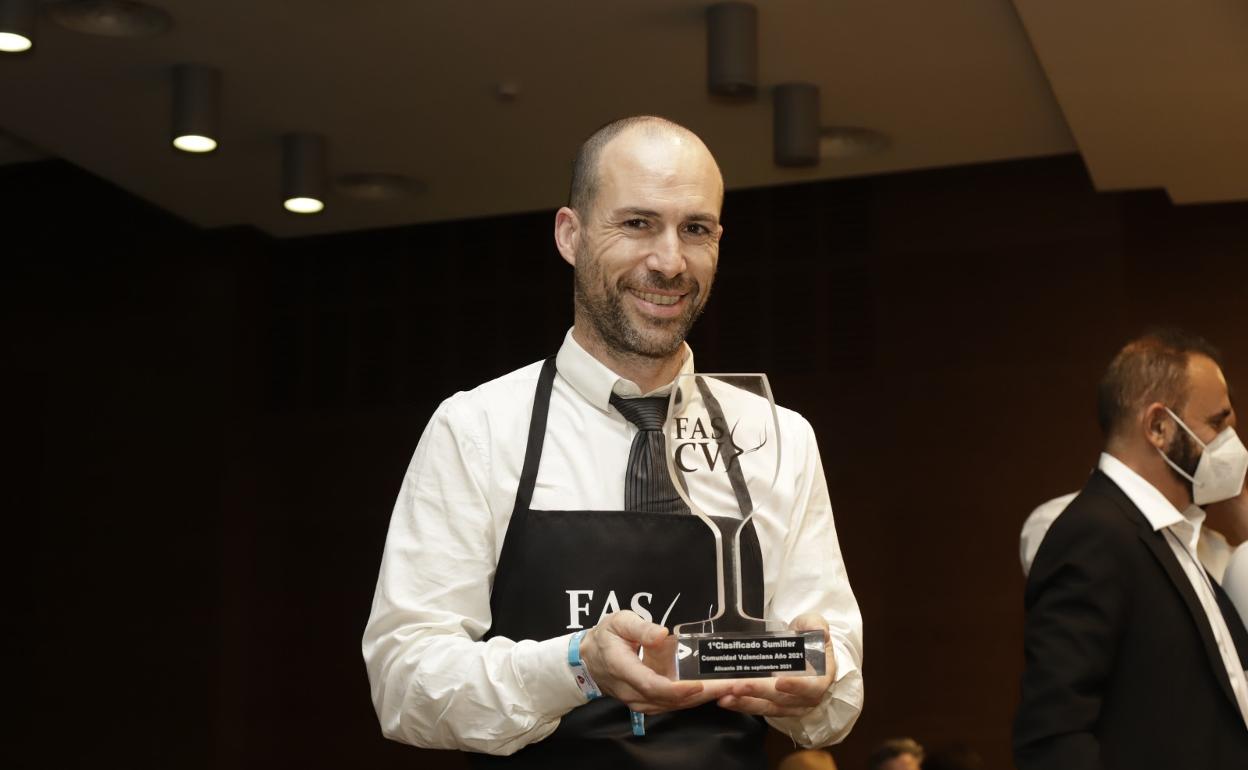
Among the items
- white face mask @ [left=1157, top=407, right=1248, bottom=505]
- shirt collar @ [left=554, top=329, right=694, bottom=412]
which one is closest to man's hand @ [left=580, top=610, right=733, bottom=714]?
shirt collar @ [left=554, top=329, right=694, bottom=412]

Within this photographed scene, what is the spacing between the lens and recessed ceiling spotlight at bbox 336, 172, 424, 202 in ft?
21.4

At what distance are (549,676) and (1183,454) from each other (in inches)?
67.8

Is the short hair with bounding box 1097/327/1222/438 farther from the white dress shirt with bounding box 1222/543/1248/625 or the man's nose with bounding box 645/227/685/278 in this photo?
the man's nose with bounding box 645/227/685/278

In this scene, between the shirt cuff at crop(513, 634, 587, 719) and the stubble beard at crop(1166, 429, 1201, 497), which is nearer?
the shirt cuff at crop(513, 634, 587, 719)

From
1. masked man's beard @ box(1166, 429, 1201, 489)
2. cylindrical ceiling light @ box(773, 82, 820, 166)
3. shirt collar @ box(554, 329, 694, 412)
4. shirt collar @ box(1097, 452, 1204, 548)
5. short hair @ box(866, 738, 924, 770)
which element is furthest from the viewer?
cylindrical ceiling light @ box(773, 82, 820, 166)

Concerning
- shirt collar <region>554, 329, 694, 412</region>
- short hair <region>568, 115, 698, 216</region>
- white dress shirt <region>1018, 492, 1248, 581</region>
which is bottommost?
white dress shirt <region>1018, 492, 1248, 581</region>

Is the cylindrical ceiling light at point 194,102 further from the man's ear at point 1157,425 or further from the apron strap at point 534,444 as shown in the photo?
the apron strap at point 534,444

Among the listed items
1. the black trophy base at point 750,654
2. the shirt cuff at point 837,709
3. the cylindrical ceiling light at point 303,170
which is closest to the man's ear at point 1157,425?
the shirt cuff at point 837,709

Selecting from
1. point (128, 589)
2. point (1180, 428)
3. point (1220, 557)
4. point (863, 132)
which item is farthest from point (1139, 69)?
point (128, 589)

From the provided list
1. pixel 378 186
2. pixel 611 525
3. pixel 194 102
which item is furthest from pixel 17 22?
pixel 611 525

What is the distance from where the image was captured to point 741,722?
1.81 meters

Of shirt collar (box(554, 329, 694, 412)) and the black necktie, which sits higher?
shirt collar (box(554, 329, 694, 412))

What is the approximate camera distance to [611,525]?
1803 millimetres

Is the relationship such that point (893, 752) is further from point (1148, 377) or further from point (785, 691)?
point (785, 691)
